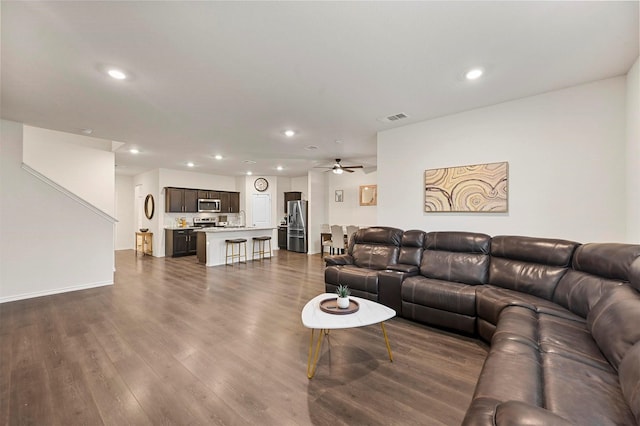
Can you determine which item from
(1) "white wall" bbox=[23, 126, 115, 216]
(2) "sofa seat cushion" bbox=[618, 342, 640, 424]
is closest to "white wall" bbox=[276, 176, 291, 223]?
(1) "white wall" bbox=[23, 126, 115, 216]

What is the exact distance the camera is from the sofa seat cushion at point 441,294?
271cm

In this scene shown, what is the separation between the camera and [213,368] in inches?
86.6

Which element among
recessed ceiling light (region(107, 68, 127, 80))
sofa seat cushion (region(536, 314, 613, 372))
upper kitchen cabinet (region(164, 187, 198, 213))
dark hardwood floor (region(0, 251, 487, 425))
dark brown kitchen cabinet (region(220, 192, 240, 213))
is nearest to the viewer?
sofa seat cushion (region(536, 314, 613, 372))

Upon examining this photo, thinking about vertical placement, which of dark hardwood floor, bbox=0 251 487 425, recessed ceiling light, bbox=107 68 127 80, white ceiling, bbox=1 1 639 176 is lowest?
dark hardwood floor, bbox=0 251 487 425

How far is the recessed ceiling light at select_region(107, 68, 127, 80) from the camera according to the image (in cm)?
249

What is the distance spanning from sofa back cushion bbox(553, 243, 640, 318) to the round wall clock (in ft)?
27.7

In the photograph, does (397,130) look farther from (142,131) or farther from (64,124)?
(64,124)

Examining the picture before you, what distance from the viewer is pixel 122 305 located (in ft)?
12.0

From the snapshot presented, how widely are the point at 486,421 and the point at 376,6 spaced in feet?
7.72

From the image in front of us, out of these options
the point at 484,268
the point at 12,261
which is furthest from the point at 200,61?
the point at 12,261

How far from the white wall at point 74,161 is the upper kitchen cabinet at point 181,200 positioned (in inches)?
83.2

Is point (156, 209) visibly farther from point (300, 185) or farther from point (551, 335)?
point (551, 335)

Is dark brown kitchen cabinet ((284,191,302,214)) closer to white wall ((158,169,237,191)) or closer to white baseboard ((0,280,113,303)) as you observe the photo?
white wall ((158,169,237,191))

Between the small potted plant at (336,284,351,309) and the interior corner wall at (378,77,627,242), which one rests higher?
A: the interior corner wall at (378,77,627,242)
